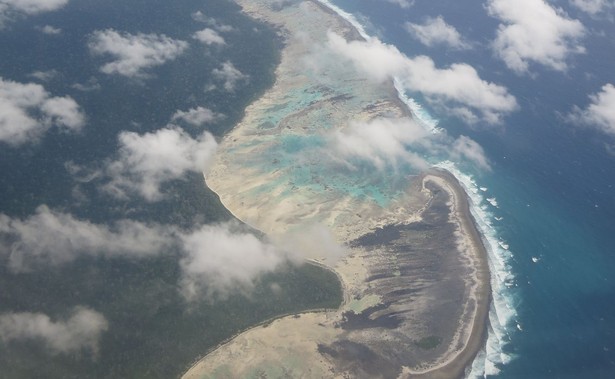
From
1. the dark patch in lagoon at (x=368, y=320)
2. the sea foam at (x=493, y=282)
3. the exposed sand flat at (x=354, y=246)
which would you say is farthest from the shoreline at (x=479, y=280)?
the dark patch in lagoon at (x=368, y=320)

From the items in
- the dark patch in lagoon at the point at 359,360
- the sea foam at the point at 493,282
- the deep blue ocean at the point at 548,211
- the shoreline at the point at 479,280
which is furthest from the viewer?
the deep blue ocean at the point at 548,211

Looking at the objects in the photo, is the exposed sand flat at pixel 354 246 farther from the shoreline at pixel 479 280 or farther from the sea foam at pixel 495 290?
the sea foam at pixel 495 290

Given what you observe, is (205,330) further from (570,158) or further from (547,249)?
(570,158)

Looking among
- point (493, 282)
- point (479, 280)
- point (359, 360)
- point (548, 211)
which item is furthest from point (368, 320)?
point (548, 211)

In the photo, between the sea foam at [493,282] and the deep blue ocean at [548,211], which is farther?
the deep blue ocean at [548,211]

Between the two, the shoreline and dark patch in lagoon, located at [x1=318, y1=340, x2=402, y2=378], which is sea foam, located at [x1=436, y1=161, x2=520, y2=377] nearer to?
the shoreline

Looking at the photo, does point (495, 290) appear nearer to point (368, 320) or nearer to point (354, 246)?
point (368, 320)
